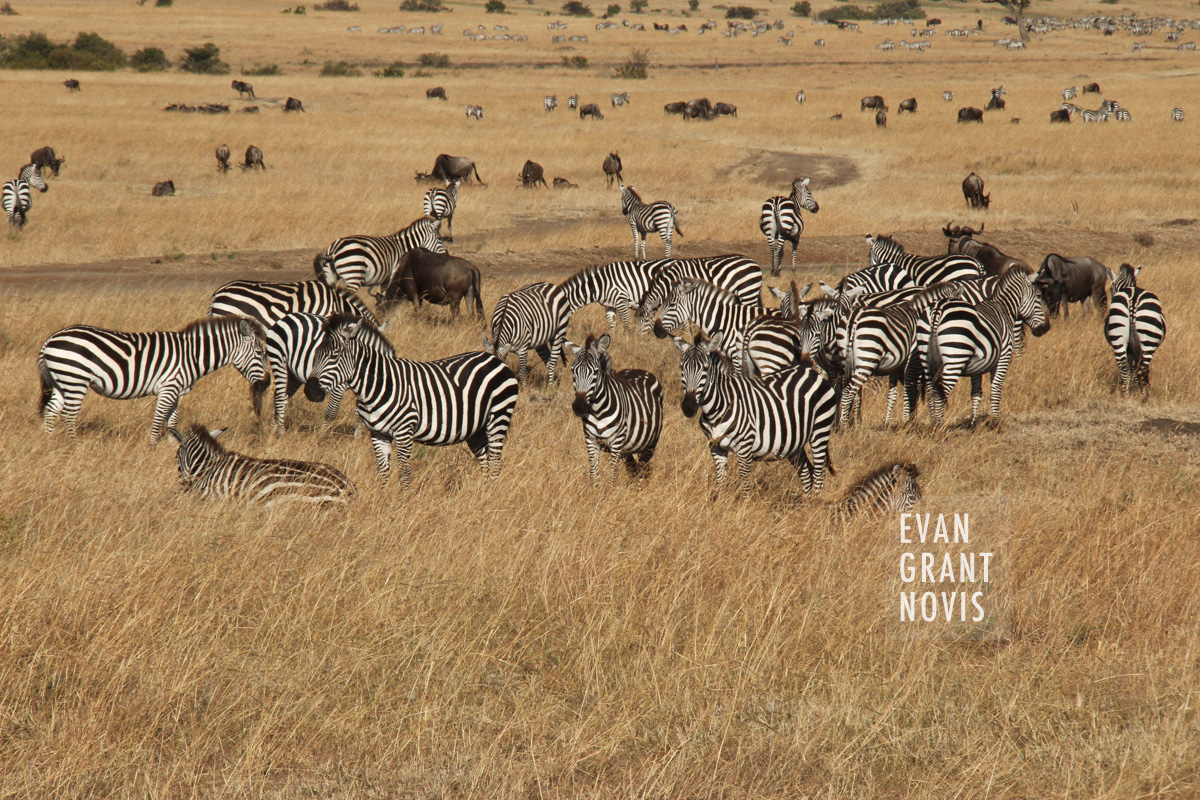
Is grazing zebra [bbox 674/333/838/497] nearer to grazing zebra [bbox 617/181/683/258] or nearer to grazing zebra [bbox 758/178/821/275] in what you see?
grazing zebra [bbox 758/178/821/275]

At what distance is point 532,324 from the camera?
42.2 feet

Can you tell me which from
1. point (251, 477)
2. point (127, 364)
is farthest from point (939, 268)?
point (251, 477)

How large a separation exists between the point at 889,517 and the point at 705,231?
59.1ft

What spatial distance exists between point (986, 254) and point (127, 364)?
42.7ft

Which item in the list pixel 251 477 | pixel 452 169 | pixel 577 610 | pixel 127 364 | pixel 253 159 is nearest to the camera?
pixel 577 610

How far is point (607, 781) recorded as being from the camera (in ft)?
13.2

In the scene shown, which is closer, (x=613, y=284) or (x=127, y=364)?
(x=127, y=364)

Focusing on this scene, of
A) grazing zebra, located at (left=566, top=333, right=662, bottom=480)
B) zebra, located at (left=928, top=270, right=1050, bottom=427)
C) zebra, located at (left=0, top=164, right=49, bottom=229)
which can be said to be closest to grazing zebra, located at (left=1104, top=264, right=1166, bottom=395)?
zebra, located at (left=928, top=270, right=1050, bottom=427)

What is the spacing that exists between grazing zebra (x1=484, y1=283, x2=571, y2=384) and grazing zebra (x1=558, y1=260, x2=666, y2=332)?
916mm

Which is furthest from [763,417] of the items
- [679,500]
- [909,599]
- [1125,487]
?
[1125,487]

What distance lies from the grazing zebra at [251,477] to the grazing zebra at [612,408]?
1.86 m

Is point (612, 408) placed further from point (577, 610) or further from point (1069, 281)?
point (1069, 281)

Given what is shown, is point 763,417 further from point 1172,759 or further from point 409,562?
point 1172,759

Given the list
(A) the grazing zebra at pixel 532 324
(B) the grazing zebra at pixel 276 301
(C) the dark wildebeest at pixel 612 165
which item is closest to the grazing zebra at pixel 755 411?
(A) the grazing zebra at pixel 532 324
